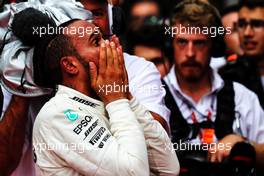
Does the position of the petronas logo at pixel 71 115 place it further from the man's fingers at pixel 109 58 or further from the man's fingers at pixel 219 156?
the man's fingers at pixel 219 156

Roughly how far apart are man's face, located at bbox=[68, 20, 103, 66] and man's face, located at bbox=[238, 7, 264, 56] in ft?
6.76

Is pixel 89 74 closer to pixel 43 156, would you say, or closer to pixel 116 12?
pixel 43 156

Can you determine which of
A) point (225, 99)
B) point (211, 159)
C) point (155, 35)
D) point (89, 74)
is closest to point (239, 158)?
point (211, 159)

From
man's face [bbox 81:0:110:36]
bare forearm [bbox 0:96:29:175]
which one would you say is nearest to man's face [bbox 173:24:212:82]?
man's face [bbox 81:0:110:36]

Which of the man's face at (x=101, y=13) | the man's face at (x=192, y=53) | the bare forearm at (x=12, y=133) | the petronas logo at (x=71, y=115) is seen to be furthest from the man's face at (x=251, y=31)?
the petronas logo at (x=71, y=115)

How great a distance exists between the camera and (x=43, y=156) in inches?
103

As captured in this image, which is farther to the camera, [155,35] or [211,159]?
[155,35]

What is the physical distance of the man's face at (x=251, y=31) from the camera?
183 inches

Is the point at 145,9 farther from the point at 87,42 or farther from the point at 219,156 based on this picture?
the point at 87,42

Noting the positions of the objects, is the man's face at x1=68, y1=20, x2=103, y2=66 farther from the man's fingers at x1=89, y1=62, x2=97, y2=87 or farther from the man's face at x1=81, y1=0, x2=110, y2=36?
the man's face at x1=81, y1=0, x2=110, y2=36

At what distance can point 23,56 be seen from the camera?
2840 mm

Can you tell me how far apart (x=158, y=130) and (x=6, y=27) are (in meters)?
0.79

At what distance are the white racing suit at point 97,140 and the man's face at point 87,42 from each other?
0.43 ft

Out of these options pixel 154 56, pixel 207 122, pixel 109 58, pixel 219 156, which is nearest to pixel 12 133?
pixel 109 58
